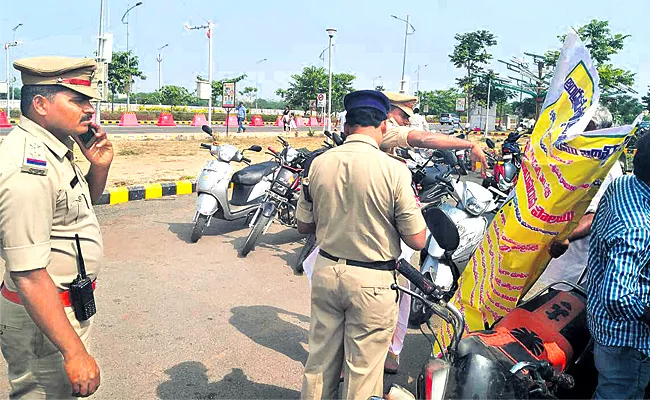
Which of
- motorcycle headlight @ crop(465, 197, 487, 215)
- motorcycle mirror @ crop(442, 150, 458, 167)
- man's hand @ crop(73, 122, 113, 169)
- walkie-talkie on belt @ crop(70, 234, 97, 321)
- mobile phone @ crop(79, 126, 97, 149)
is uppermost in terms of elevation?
mobile phone @ crop(79, 126, 97, 149)

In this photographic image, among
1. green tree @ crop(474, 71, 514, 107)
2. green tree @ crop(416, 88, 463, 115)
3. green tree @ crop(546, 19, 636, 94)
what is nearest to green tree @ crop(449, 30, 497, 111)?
green tree @ crop(474, 71, 514, 107)

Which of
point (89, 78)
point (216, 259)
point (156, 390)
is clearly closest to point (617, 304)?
point (89, 78)

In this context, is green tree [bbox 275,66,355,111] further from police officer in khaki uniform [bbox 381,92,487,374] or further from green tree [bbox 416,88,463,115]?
police officer in khaki uniform [bbox 381,92,487,374]

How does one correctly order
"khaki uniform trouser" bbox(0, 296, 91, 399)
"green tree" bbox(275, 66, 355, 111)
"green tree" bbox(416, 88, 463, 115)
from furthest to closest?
"green tree" bbox(416, 88, 463, 115), "green tree" bbox(275, 66, 355, 111), "khaki uniform trouser" bbox(0, 296, 91, 399)

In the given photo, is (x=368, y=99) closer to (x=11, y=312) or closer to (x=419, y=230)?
(x=419, y=230)

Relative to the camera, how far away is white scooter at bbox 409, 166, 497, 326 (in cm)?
429

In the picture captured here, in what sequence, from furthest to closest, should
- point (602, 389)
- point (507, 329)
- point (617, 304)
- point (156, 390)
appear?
point (156, 390) < point (507, 329) < point (602, 389) < point (617, 304)

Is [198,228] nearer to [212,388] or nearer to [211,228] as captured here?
[211,228]

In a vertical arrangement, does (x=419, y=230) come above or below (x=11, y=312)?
above

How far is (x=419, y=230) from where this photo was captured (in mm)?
2553

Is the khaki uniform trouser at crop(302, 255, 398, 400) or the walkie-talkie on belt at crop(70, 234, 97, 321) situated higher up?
the walkie-talkie on belt at crop(70, 234, 97, 321)

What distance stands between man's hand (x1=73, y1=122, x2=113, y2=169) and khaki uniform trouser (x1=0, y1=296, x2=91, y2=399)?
0.70 meters

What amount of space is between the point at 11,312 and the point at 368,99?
1.73 metres

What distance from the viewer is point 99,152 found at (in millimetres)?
2555
